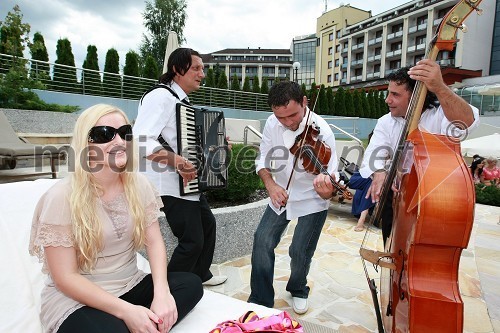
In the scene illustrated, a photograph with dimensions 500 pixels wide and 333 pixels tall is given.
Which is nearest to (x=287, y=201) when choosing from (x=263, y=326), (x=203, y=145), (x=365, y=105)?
(x=203, y=145)

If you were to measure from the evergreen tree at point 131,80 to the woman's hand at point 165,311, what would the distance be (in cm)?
1293

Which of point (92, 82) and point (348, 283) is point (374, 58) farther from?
point (348, 283)

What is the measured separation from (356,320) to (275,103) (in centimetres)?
189

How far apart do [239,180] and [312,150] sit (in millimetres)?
1961

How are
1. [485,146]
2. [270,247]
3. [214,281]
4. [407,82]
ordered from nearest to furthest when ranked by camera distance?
1. [407,82]
2. [270,247]
3. [214,281]
4. [485,146]

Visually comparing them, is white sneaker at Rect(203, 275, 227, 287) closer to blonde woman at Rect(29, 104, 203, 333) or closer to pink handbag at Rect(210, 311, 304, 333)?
blonde woman at Rect(29, 104, 203, 333)

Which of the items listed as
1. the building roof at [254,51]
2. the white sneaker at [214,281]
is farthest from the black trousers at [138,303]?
the building roof at [254,51]

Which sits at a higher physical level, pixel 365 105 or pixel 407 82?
pixel 365 105

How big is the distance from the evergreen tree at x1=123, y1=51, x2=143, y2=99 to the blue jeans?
40.2ft

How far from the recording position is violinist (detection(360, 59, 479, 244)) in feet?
5.89

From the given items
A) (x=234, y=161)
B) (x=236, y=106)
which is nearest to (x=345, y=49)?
(x=236, y=106)

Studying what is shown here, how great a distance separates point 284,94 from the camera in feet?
7.73

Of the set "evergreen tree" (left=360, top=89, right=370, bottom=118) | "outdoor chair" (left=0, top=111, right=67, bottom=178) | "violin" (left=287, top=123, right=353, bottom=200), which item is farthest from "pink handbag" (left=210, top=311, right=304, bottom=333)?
"evergreen tree" (left=360, top=89, right=370, bottom=118)

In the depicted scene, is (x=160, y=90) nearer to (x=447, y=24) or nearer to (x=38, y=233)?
(x=38, y=233)
